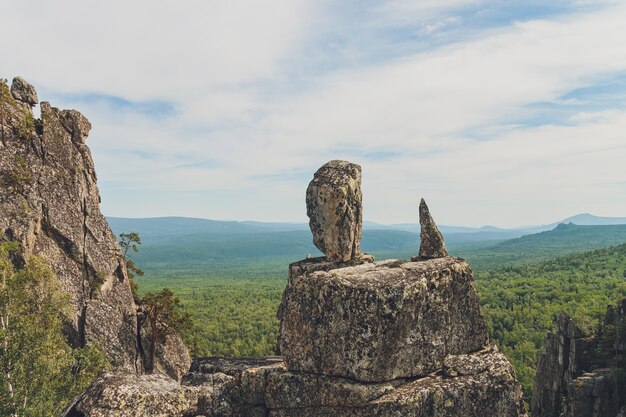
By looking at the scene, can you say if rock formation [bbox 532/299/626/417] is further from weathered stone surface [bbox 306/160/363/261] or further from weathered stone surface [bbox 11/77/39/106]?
weathered stone surface [bbox 11/77/39/106]

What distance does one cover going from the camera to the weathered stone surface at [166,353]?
49969 mm

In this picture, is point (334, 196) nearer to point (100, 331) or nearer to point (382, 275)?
point (382, 275)

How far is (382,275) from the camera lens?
57.4 feet

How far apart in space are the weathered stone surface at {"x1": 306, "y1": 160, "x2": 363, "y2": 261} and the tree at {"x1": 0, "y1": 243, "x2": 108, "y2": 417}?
55.3ft

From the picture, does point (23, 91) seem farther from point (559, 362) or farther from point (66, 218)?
point (559, 362)

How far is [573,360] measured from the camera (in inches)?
2494

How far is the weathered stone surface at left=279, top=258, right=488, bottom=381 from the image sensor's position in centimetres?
1625

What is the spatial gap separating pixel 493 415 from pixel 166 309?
1686 inches

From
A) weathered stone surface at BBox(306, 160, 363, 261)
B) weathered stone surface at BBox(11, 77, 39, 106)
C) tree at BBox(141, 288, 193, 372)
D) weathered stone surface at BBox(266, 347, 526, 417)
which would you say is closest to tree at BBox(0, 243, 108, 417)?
weathered stone surface at BBox(266, 347, 526, 417)

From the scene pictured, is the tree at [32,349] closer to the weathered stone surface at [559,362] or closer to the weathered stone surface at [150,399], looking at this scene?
the weathered stone surface at [150,399]

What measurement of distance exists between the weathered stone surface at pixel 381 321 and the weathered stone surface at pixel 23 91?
47250 mm

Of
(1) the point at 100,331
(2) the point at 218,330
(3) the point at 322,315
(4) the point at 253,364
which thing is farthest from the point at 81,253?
(2) the point at 218,330

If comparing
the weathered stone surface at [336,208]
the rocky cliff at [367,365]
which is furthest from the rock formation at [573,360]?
the rocky cliff at [367,365]

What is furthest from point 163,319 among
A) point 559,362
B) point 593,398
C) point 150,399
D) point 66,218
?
point 559,362
